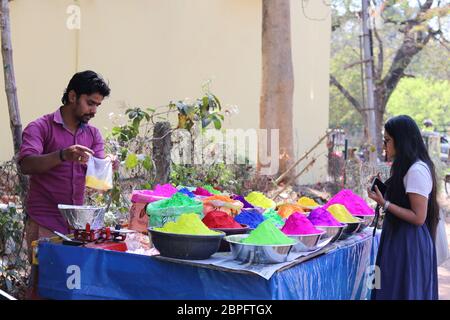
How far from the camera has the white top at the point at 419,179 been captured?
3117mm

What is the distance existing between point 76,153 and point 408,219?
177cm

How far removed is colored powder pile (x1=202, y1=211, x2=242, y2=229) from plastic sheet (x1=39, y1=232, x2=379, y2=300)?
1.22 ft

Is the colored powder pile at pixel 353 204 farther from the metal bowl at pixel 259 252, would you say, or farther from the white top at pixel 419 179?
the metal bowl at pixel 259 252

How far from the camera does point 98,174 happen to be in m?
3.04

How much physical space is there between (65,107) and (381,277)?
2.01m

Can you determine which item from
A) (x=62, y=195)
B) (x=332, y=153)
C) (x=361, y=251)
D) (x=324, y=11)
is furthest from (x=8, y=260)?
(x=324, y=11)

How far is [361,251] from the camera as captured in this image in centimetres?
356

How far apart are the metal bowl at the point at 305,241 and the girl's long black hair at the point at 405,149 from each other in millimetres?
655

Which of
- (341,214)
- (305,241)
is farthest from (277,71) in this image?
(305,241)

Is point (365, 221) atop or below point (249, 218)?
below

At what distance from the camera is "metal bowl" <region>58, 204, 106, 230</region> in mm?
2947

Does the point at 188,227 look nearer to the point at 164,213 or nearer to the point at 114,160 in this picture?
the point at 164,213

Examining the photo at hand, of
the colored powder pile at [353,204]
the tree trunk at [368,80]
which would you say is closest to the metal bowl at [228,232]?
the colored powder pile at [353,204]
